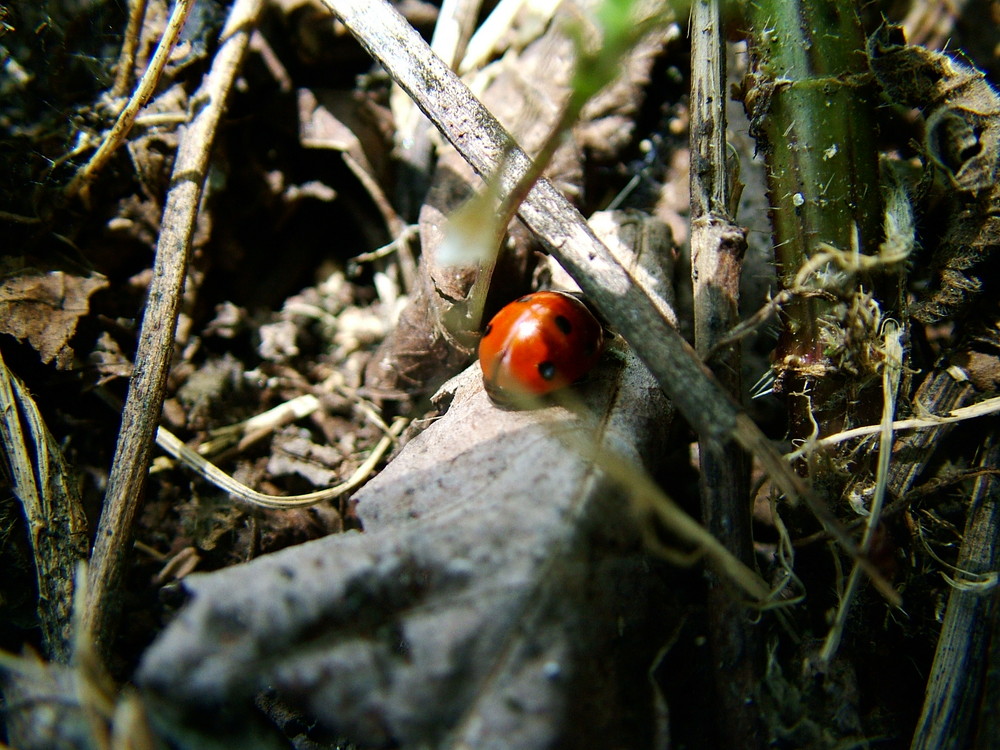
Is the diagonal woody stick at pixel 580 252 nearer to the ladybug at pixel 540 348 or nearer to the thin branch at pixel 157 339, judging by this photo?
the ladybug at pixel 540 348

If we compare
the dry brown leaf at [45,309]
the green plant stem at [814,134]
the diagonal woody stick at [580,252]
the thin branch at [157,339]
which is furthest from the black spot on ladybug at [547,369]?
the dry brown leaf at [45,309]

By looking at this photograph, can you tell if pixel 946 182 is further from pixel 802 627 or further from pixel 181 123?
pixel 181 123

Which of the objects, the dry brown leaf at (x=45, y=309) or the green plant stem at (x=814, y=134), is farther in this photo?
the dry brown leaf at (x=45, y=309)

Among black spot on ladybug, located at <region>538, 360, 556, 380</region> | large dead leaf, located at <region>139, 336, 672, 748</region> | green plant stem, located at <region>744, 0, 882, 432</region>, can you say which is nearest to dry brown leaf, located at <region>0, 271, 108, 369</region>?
large dead leaf, located at <region>139, 336, 672, 748</region>

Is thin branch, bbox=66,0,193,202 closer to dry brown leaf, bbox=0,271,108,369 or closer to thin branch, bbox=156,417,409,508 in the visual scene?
dry brown leaf, bbox=0,271,108,369

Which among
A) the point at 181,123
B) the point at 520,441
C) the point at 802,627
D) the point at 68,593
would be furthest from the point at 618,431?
the point at 181,123


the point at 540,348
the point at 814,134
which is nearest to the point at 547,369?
the point at 540,348
